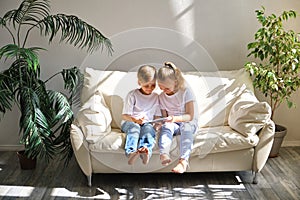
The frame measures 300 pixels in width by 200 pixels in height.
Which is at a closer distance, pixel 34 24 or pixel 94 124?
pixel 94 124

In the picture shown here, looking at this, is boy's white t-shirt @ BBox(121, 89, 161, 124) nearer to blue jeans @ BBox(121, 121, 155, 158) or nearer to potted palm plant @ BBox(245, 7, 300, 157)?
blue jeans @ BBox(121, 121, 155, 158)

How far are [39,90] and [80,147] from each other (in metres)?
0.59

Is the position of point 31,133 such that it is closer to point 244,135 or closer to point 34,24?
point 34,24

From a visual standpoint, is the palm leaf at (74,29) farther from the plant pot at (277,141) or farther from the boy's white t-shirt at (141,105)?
the plant pot at (277,141)

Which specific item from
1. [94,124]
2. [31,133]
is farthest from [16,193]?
[94,124]

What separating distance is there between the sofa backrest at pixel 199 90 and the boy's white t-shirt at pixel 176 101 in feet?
1.21

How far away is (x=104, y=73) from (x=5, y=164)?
3.66 feet

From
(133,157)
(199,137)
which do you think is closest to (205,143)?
(199,137)

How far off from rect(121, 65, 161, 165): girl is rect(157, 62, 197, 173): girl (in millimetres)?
62

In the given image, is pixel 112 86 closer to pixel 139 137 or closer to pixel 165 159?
pixel 139 137

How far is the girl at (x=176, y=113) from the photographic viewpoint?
309 cm

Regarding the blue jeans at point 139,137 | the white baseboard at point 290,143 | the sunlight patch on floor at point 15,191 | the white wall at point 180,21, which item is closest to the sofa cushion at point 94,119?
the blue jeans at point 139,137

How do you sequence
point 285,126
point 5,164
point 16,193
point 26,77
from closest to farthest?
point 16,193
point 26,77
point 5,164
point 285,126

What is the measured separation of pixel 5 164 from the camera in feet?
12.4
